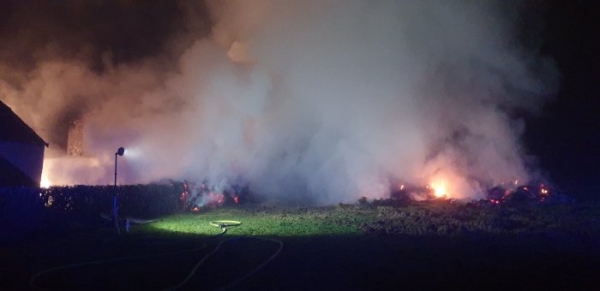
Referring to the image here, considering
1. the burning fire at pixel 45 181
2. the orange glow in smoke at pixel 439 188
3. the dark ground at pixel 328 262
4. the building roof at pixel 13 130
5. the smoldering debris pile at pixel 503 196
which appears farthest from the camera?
the burning fire at pixel 45 181

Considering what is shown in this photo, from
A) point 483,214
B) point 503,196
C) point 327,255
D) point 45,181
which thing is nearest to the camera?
point 327,255

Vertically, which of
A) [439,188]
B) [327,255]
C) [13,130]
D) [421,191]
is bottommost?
[327,255]

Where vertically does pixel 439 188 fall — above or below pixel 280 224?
above

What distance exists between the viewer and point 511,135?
32281 millimetres

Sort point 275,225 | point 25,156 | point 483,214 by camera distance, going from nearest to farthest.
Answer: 1. point 275,225
2. point 483,214
3. point 25,156

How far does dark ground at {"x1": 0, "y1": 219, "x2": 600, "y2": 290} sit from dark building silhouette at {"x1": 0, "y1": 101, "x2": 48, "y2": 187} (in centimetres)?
1058

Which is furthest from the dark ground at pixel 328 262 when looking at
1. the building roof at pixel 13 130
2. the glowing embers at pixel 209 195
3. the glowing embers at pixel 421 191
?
the glowing embers at pixel 421 191

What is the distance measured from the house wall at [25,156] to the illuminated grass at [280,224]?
393 inches

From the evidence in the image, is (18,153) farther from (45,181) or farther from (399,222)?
(399,222)

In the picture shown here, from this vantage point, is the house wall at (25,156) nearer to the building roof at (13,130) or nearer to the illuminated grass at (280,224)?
the building roof at (13,130)

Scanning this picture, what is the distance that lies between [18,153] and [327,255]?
20250mm

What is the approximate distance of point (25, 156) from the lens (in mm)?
23594

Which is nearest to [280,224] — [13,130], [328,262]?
[328,262]

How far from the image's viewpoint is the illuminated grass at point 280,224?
14.4 metres
